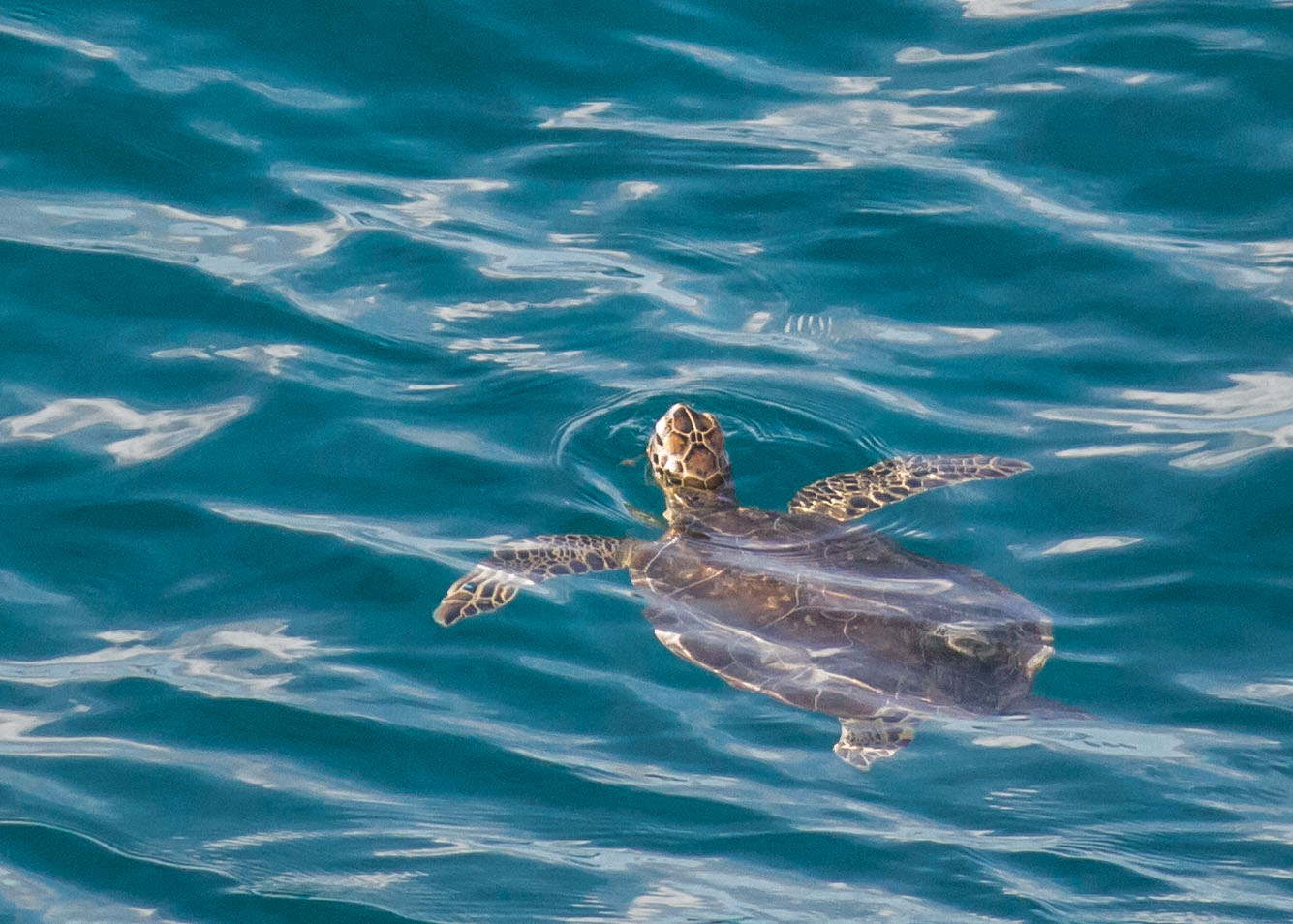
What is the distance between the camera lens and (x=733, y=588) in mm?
7273

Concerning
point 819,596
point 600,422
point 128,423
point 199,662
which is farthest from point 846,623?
point 128,423

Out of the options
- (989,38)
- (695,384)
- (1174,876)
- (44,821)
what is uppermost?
(989,38)

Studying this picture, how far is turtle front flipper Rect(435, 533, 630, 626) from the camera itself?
689 centimetres

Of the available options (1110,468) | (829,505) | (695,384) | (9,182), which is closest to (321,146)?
(9,182)

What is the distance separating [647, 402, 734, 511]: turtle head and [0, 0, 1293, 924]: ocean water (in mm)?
260

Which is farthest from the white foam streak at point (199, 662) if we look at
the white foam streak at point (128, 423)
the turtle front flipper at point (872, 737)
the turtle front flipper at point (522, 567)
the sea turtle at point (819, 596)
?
the turtle front flipper at point (872, 737)

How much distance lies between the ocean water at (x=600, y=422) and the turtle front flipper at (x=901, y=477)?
0.36 feet

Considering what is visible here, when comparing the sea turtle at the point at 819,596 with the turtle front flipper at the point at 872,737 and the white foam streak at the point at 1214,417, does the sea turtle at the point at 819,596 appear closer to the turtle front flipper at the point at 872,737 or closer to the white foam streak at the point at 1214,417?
the turtle front flipper at the point at 872,737

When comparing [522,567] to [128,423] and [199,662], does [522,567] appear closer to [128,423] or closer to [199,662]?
[199,662]

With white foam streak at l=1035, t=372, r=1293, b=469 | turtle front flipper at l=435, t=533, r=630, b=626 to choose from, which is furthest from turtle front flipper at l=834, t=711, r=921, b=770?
white foam streak at l=1035, t=372, r=1293, b=469

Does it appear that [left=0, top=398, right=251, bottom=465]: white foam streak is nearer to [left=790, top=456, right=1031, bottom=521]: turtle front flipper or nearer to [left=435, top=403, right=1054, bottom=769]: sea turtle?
[left=435, top=403, right=1054, bottom=769]: sea turtle

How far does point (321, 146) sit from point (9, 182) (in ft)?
7.26

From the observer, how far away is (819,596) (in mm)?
7090

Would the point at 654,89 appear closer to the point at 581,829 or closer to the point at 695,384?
the point at 695,384
